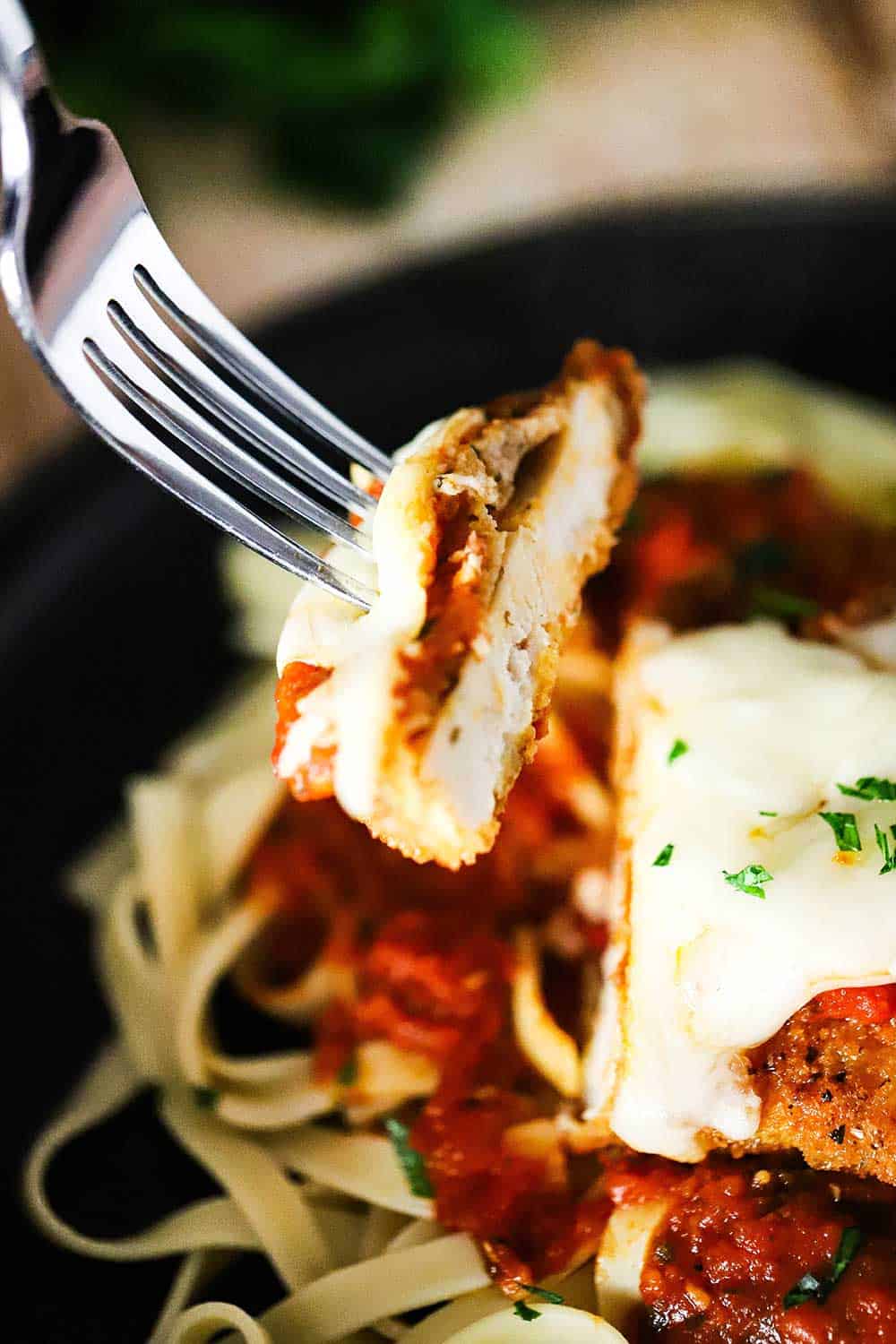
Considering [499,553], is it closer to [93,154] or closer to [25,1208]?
[93,154]

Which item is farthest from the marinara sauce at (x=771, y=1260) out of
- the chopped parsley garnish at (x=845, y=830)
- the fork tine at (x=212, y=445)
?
the fork tine at (x=212, y=445)

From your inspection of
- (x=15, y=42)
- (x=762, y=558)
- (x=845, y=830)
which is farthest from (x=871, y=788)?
(x=15, y=42)

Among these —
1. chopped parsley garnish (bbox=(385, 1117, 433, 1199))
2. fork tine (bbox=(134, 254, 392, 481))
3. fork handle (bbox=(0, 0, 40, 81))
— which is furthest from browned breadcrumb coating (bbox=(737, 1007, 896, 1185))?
fork handle (bbox=(0, 0, 40, 81))

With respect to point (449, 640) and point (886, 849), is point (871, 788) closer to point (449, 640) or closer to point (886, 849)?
point (886, 849)

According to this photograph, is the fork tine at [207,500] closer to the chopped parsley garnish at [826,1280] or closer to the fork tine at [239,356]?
the fork tine at [239,356]

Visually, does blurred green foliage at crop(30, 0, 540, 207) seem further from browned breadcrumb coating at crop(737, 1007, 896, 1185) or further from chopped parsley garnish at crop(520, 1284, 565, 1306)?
chopped parsley garnish at crop(520, 1284, 565, 1306)

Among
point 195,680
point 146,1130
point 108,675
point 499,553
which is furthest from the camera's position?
point 195,680

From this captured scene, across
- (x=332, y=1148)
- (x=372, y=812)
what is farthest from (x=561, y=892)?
(x=372, y=812)
